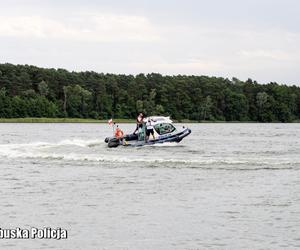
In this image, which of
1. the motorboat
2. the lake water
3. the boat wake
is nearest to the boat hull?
the motorboat

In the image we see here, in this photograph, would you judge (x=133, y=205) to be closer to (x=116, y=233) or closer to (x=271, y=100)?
(x=116, y=233)

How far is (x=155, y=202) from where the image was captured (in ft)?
73.4

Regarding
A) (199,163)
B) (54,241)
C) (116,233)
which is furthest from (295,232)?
(199,163)

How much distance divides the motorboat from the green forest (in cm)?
10075

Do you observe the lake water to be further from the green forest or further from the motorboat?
the green forest

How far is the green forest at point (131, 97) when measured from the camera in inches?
6294

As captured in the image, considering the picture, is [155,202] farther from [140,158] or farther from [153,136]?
[153,136]

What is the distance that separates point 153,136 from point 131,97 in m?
124

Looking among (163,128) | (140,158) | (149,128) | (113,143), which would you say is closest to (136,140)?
(149,128)

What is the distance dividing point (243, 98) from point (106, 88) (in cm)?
3706

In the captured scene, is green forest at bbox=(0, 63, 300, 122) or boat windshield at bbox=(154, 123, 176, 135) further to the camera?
green forest at bbox=(0, 63, 300, 122)

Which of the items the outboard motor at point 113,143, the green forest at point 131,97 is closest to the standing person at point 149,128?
the outboard motor at point 113,143

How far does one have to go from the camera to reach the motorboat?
48.5 m

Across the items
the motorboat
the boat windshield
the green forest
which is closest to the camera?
the motorboat
